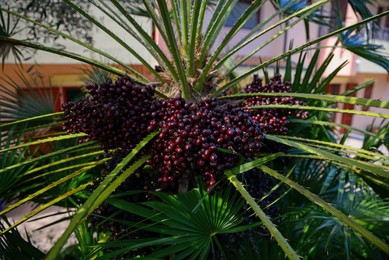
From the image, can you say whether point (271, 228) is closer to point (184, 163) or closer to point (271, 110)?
point (184, 163)

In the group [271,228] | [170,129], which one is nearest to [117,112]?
[170,129]

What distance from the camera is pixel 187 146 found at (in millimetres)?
1004

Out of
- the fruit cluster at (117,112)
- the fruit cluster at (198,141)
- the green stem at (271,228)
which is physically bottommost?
the green stem at (271,228)

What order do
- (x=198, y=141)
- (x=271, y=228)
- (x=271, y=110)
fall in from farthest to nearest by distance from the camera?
(x=271, y=110) → (x=198, y=141) → (x=271, y=228)

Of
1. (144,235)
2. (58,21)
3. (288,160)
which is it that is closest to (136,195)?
(144,235)

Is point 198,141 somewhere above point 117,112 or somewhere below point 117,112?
below

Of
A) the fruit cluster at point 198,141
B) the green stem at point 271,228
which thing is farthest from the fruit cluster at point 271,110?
the green stem at point 271,228

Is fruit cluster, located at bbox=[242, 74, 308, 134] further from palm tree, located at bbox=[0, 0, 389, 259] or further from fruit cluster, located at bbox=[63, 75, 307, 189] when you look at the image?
fruit cluster, located at bbox=[63, 75, 307, 189]

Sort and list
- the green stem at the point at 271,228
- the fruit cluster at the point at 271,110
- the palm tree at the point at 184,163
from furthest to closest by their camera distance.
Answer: the fruit cluster at the point at 271,110 → the palm tree at the point at 184,163 → the green stem at the point at 271,228

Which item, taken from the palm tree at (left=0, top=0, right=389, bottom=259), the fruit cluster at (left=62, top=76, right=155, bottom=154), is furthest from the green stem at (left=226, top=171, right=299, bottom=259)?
the fruit cluster at (left=62, top=76, right=155, bottom=154)

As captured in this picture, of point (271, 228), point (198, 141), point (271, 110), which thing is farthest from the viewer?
point (271, 110)

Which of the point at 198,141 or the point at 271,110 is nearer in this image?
the point at 198,141

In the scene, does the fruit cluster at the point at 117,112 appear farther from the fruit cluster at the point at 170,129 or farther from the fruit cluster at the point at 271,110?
the fruit cluster at the point at 271,110

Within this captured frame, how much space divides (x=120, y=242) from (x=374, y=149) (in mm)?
1434
